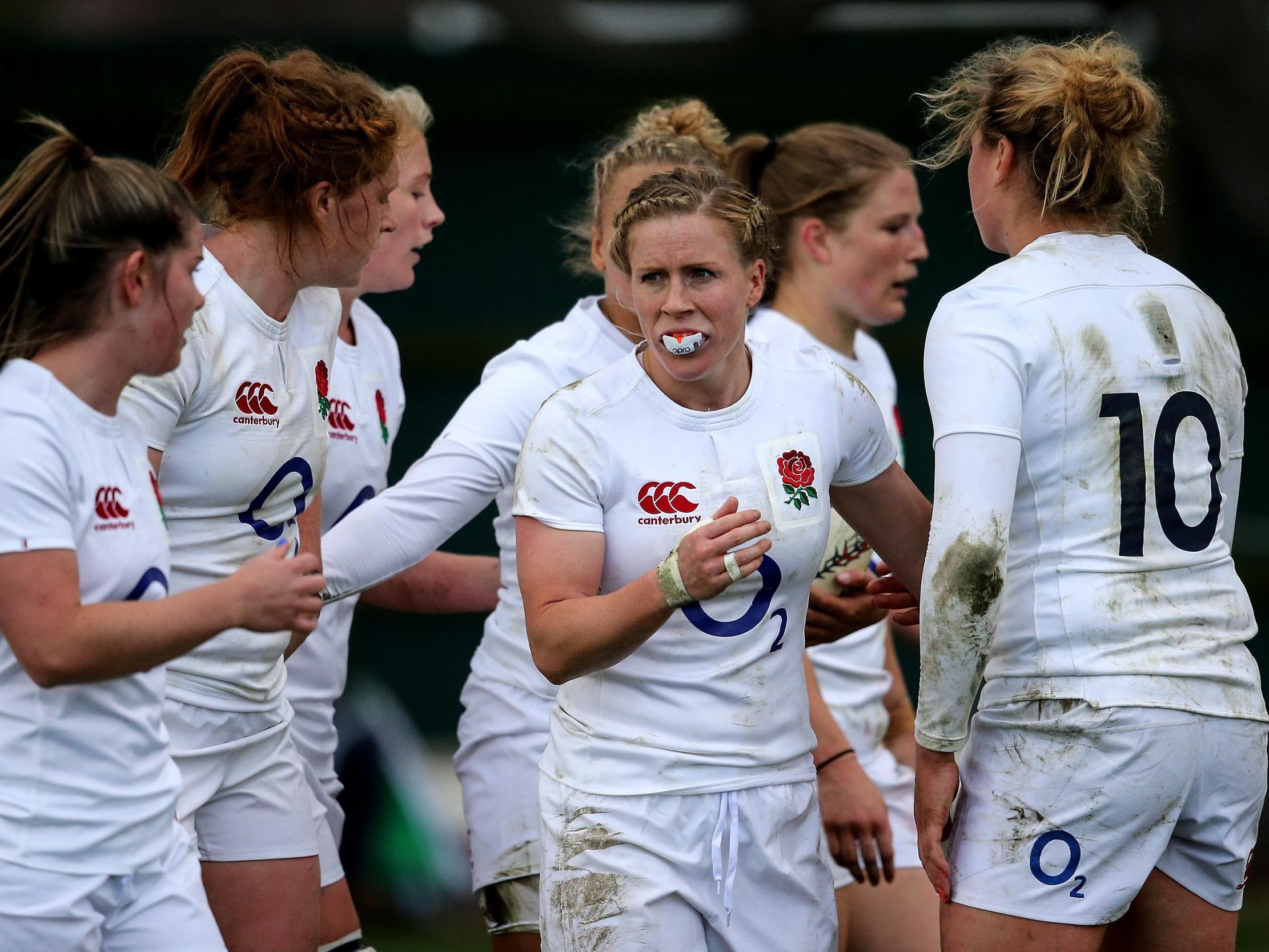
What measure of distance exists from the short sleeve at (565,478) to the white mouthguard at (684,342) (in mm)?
188

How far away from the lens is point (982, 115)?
2670 millimetres

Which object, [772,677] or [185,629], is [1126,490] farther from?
[185,629]

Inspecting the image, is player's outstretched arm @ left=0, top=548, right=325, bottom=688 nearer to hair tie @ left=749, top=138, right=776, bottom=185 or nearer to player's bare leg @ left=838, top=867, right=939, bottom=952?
player's bare leg @ left=838, top=867, right=939, bottom=952

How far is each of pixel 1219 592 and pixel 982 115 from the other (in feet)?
2.90

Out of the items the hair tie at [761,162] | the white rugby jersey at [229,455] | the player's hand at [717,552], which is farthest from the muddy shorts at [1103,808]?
the hair tie at [761,162]

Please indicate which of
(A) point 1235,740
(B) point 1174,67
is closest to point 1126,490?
(A) point 1235,740

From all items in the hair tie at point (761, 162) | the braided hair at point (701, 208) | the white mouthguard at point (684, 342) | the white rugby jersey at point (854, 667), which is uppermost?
the hair tie at point (761, 162)

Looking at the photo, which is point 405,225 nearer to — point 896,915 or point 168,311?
point 168,311

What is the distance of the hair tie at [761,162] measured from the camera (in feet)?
13.8

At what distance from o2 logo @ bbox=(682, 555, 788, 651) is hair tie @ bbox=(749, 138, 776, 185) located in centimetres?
188

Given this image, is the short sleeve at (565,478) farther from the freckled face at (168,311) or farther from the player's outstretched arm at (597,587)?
the freckled face at (168,311)

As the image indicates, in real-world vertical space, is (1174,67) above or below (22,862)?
above

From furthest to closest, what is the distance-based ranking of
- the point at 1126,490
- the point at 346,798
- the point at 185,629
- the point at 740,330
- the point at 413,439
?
the point at 413,439
the point at 346,798
the point at 740,330
the point at 1126,490
the point at 185,629

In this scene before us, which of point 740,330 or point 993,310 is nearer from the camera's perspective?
point 993,310
